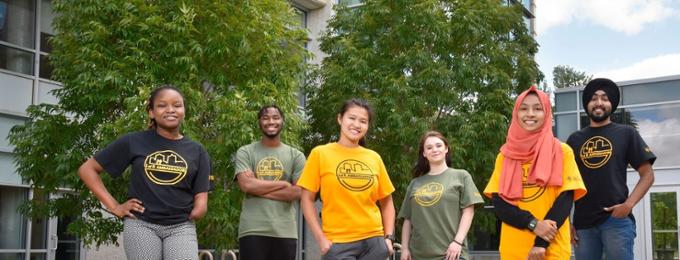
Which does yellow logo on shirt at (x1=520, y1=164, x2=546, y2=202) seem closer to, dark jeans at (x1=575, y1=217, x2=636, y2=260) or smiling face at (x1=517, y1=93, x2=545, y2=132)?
smiling face at (x1=517, y1=93, x2=545, y2=132)

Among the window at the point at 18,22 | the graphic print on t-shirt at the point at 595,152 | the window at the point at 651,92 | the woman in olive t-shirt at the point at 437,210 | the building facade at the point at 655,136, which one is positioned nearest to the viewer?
the graphic print on t-shirt at the point at 595,152

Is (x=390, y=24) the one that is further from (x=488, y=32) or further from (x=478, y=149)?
(x=478, y=149)

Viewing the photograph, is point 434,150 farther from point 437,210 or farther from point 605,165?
point 605,165

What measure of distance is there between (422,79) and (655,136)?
1095 cm

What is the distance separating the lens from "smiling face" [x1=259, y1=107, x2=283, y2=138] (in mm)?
6613

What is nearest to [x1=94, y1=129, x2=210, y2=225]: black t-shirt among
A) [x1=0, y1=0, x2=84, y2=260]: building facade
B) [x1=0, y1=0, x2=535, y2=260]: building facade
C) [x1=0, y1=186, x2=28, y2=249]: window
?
[x1=0, y1=0, x2=84, y2=260]: building facade

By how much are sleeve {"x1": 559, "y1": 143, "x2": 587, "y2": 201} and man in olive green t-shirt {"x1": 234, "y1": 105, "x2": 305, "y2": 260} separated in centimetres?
232

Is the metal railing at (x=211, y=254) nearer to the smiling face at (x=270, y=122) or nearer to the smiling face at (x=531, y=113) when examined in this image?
the smiling face at (x=270, y=122)

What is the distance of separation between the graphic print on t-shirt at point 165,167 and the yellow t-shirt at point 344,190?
0.79 meters

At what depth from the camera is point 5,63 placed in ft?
45.7

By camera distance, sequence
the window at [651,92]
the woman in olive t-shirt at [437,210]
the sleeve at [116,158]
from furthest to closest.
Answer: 1. the window at [651,92]
2. the woman in olive t-shirt at [437,210]
3. the sleeve at [116,158]

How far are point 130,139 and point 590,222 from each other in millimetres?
3248

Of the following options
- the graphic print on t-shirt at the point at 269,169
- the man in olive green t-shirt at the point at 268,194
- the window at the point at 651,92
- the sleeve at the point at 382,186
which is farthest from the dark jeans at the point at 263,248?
the window at the point at 651,92

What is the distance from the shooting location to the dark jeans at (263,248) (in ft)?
20.8
